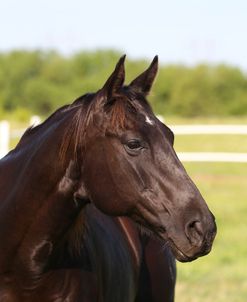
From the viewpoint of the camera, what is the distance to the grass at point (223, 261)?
684 centimetres

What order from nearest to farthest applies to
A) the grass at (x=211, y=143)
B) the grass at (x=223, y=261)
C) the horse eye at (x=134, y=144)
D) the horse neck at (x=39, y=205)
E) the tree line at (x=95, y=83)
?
the horse eye at (x=134, y=144)
the horse neck at (x=39, y=205)
the grass at (x=223, y=261)
the grass at (x=211, y=143)
the tree line at (x=95, y=83)

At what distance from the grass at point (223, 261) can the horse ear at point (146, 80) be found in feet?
11.3

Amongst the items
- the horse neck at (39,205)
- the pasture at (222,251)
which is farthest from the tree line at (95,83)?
the horse neck at (39,205)

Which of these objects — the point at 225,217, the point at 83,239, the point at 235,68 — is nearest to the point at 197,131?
the point at 225,217

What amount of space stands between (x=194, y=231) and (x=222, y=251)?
5.88m

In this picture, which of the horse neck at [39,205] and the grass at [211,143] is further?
the grass at [211,143]

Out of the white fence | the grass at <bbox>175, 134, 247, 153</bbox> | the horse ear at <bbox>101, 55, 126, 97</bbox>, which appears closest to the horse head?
the horse ear at <bbox>101, 55, 126, 97</bbox>

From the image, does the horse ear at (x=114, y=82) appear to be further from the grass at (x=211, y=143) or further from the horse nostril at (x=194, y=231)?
the grass at (x=211, y=143)

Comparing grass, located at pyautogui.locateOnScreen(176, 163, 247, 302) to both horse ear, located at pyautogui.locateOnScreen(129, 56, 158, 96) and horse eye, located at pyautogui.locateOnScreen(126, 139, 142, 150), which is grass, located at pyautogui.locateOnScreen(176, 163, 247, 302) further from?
horse eye, located at pyautogui.locateOnScreen(126, 139, 142, 150)

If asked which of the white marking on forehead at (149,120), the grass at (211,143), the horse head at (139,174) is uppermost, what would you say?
the white marking on forehead at (149,120)

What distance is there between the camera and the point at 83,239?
361 cm

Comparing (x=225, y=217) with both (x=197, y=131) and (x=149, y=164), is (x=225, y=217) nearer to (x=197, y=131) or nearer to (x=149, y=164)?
(x=197, y=131)

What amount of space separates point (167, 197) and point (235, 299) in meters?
3.73

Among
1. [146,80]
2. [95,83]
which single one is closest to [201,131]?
[146,80]
